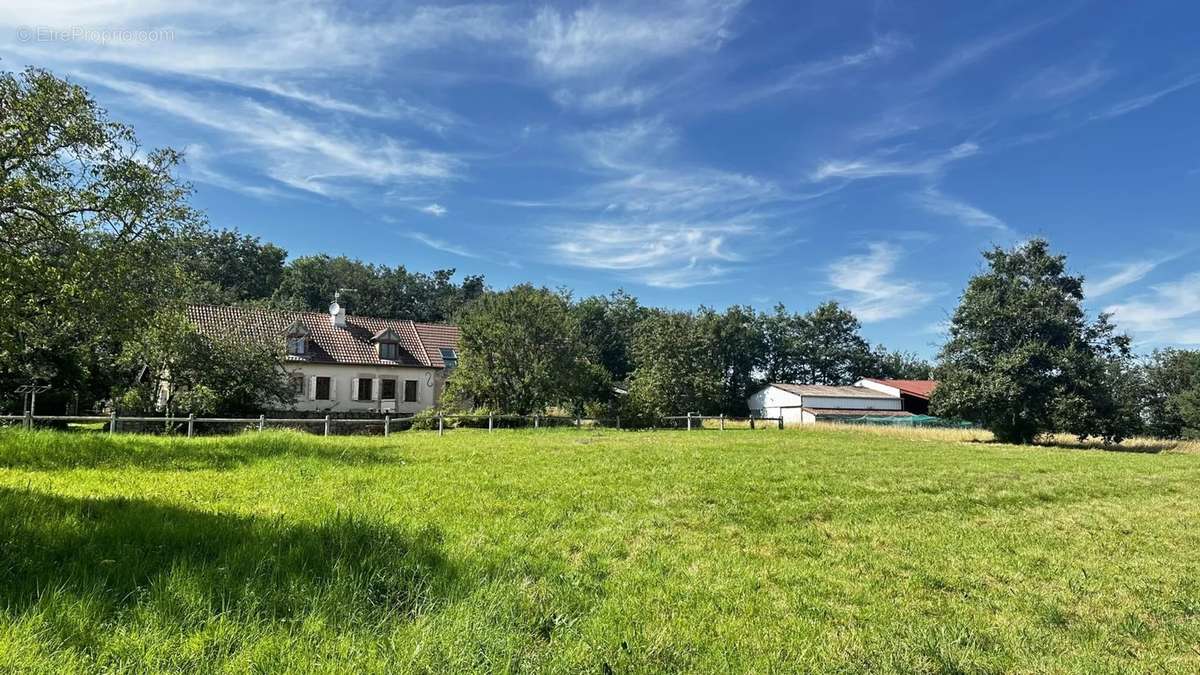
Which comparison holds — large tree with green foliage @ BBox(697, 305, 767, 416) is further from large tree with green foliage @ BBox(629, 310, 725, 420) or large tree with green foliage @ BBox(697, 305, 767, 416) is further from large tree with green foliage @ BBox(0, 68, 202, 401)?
large tree with green foliage @ BBox(0, 68, 202, 401)

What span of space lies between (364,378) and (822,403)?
38967mm

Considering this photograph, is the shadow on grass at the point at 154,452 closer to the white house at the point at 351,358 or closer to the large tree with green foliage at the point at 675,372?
the white house at the point at 351,358

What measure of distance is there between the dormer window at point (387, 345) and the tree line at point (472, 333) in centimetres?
522

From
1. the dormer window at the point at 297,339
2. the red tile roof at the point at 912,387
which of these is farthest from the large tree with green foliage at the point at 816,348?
the dormer window at the point at 297,339

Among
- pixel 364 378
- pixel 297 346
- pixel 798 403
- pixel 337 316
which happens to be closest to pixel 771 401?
pixel 798 403

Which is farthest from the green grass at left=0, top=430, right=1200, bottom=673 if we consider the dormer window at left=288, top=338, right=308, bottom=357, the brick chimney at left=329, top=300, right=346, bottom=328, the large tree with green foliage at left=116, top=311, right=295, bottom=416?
the brick chimney at left=329, top=300, right=346, bottom=328

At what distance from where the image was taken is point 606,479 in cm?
1193

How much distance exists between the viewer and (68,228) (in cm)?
1340

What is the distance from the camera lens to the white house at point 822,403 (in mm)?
55875

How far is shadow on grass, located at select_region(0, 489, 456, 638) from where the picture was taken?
3918mm

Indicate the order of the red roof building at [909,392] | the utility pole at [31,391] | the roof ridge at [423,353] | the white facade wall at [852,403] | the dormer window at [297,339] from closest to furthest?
the utility pole at [31,391], the dormer window at [297,339], the roof ridge at [423,353], the white facade wall at [852,403], the red roof building at [909,392]

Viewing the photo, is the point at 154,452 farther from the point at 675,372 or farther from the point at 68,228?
the point at 675,372

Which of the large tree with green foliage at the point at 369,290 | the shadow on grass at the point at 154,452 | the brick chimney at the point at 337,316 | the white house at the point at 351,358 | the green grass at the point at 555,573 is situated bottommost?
the green grass at the point at 555,573

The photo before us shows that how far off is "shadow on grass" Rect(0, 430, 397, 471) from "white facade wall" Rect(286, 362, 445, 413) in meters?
23.8
